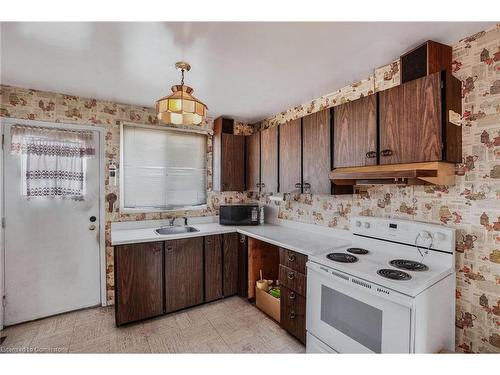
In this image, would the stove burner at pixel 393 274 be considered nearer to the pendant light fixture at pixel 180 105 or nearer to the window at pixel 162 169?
the pendant light fixture at pixel 180 105

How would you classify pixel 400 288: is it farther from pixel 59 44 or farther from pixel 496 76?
pixel 59 44

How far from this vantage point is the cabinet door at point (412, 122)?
1.50m

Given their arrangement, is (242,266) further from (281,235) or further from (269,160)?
(269,160)

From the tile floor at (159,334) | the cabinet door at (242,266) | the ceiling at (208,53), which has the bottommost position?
the tile floor at (159,334)

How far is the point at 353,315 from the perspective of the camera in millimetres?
1593

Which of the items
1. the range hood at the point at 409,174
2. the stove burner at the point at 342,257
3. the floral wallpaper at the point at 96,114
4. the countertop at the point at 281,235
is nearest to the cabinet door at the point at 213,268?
the countertop at the point at 281,235

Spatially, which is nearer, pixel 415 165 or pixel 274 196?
pixel 415 165

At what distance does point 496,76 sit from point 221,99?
7.22 feet

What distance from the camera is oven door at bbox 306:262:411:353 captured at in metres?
1.36

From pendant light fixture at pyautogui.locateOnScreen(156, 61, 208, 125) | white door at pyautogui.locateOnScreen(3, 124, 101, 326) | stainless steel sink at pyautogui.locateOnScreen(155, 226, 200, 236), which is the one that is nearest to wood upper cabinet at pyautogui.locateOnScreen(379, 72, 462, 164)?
pendant light fixture at pyautogui.locateOnScreen(156, 61, 208, 125)

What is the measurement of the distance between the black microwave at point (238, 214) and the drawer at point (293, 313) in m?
1.08

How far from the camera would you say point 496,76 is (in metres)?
1.47

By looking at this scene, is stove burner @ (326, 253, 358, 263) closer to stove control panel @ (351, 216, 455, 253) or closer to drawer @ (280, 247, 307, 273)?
drawer @ (280, 247, 307, 273)
